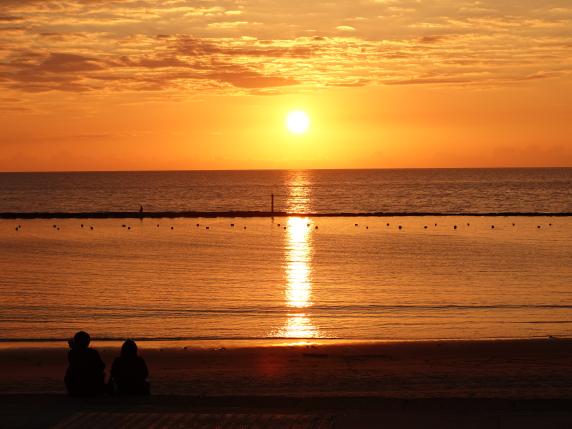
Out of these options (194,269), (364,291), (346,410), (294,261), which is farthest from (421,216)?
(346,410)

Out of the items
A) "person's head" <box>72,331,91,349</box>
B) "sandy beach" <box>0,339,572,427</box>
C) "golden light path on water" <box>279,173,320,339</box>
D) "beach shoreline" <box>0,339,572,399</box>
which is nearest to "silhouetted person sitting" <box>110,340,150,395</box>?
"sandy beach" <box>0,339,572,427</box>

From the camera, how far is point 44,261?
43.5 metres

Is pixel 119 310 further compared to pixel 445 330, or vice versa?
pixel 119 310

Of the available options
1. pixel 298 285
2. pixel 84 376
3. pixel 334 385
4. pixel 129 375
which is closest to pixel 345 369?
pixel 334 385

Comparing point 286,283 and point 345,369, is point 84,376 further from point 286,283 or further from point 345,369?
point 286,283

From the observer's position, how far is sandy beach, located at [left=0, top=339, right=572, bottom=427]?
1142 centimetres

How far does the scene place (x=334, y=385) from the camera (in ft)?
50.7

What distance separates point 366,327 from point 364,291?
24.9 ft

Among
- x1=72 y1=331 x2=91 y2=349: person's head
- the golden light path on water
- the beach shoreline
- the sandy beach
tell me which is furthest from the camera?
the golden light path on water

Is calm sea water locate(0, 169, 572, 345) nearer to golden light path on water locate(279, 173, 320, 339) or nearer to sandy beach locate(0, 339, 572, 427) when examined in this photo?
golden light path on water locate(279, 173, 320, 339)

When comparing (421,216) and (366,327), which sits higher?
(421,216)

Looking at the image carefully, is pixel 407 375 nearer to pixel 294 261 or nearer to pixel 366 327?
pixel 366 327

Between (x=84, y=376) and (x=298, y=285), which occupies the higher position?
(x=298, y=285)

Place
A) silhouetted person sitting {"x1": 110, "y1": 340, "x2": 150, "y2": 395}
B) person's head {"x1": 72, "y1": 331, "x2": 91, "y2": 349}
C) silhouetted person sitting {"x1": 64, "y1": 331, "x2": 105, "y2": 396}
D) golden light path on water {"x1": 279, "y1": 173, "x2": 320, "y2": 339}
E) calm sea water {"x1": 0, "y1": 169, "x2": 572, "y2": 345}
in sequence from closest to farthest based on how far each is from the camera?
silhouetted person sitting {"x1": 64, "y1": 331, "x2": 105, "y2": 396} → silhouetted person sitting {"x1": 110, "y1": 340, "x2": 150, "y2": 395} → person's head {"x1": 72, "y1": 331, "x2": 91, "y2": 349} → golden light path on water {"x1": 279, "y1": 173, "x2": 320, "y2": 339} → calm sea water {"x1": 0, "y1": 169, "x2": 572, "y2": 345}
